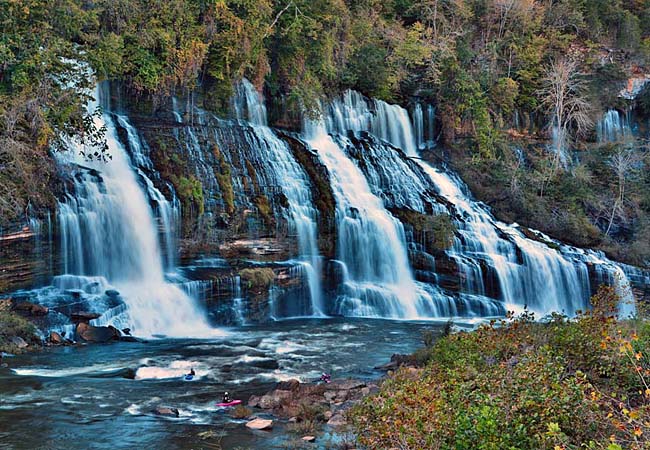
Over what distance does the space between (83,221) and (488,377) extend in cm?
1262

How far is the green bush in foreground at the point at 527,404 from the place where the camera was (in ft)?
21.6

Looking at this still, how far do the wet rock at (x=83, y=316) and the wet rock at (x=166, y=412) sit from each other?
6162 mm

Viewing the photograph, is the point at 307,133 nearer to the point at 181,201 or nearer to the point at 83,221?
the point at 181,201

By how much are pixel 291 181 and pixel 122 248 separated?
6.98 metres

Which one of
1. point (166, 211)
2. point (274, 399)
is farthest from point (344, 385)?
point (166, 211)

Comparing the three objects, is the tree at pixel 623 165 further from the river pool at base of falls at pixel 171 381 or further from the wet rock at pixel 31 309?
the wet rock at pixel 31 309

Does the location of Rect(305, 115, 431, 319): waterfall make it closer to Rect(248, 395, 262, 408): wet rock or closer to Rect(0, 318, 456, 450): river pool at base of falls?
Rect(0, 318, 456, 450): river pool at base of falls

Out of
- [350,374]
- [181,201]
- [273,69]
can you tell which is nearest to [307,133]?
[273,69]

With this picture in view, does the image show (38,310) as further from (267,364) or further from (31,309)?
(267,364)

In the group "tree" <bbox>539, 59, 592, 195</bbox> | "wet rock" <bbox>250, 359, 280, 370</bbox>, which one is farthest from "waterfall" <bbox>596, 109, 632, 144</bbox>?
"wet rock" <bbox>250, 359, 280, 370</bbox>

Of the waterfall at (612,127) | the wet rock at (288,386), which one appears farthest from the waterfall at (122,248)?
the waterfall at (612,127)

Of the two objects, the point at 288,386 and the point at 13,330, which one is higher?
the point at 13,330

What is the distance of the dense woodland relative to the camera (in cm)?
1753

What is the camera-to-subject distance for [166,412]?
33.4 feet
